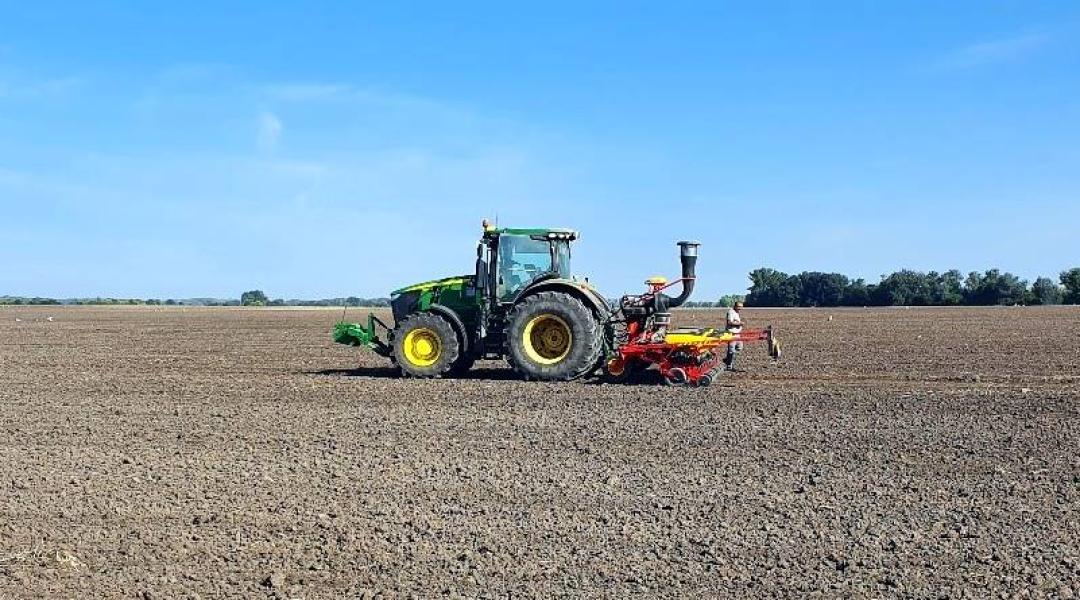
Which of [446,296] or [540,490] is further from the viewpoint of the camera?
[446,296]

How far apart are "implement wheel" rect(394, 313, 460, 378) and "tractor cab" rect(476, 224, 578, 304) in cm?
81

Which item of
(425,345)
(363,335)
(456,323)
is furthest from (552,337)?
(363,335)

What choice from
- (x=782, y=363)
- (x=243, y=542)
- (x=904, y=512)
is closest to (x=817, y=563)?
(x=904, y=512)

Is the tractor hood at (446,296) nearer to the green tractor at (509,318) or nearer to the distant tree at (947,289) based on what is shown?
the green tractor at (509,318)

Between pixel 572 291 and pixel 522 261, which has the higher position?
pixel 522 261

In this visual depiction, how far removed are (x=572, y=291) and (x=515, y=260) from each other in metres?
0.98

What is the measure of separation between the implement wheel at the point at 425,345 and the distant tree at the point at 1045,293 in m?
76.3

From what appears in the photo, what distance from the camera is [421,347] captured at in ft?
52.3

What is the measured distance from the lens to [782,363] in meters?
18.9

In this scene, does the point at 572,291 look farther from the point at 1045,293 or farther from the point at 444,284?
the point at 1045,293

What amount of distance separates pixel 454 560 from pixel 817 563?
197 centimetres

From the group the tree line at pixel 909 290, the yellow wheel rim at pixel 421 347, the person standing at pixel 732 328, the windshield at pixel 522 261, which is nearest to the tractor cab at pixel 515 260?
the windshield at pixel 522 261

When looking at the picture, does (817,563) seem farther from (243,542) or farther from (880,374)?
(880,374)

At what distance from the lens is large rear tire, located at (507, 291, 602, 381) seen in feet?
48.5
